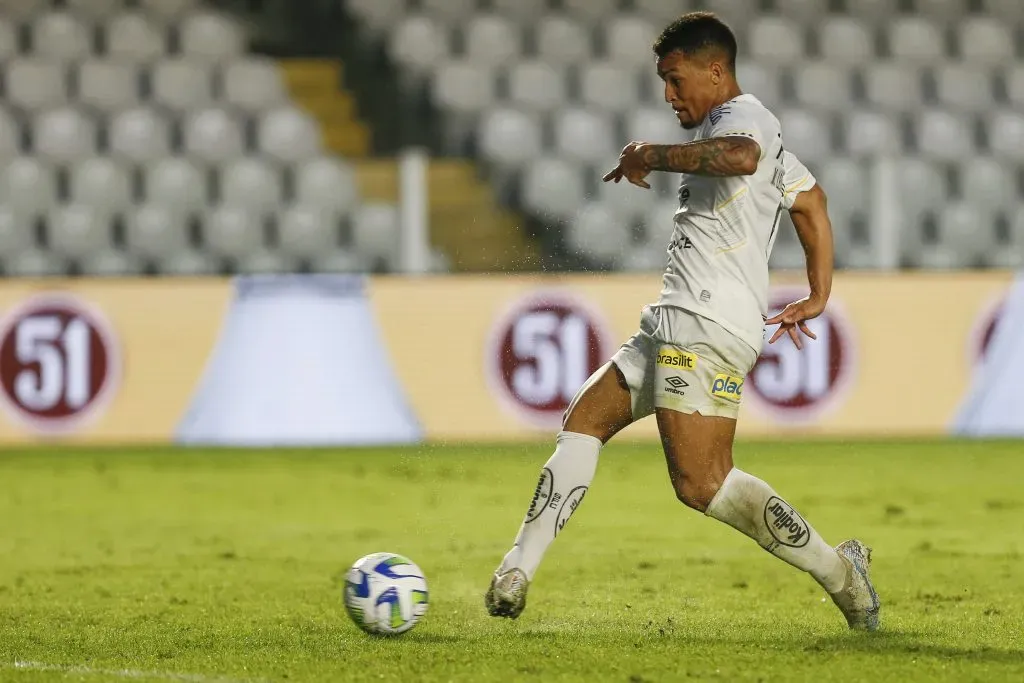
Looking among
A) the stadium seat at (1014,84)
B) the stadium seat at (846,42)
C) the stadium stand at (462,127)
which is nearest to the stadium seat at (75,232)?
the stadium stand at (462,127)

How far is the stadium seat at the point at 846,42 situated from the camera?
1511 centimetres

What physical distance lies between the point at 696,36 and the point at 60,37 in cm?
1048

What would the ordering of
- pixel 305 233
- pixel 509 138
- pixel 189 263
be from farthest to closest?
pixel 509 138 → pixel 305 233 → pixel 189 263

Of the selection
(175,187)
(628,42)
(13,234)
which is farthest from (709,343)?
(628,42)

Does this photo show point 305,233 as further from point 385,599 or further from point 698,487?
point 698,487

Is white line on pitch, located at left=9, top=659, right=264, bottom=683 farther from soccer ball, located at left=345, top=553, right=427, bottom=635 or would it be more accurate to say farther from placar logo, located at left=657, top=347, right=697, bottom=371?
placar logo, located at left=657, top=347, right=697, bottom=371

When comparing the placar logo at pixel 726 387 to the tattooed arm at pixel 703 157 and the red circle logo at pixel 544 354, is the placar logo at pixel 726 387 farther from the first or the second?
the red circle logo at pixel 544 354

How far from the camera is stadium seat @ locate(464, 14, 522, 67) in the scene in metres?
14.4

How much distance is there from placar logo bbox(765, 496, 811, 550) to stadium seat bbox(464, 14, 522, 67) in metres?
9.99

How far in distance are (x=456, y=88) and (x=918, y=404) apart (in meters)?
4.83

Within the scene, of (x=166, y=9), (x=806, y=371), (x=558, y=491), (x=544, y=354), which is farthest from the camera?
(x=166, y=9)

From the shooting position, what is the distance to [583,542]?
7355 mm

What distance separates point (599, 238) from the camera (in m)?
11.9

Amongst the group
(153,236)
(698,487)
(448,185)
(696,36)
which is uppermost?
(696,36)
